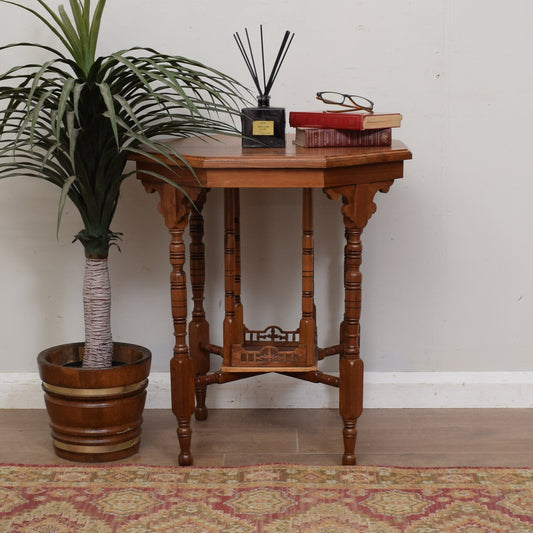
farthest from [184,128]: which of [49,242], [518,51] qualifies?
[518,51]

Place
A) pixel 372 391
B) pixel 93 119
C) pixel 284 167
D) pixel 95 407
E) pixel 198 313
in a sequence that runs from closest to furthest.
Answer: pixel 284 167 < pixel 93 119 < pixel 95 407 < pixel 198 313 < pixel 372 391

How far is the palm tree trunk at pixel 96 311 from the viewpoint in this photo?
8.44 ft

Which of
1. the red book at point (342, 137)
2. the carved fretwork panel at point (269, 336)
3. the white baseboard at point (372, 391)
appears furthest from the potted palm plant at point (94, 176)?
the white baseboard at point (372, 391)

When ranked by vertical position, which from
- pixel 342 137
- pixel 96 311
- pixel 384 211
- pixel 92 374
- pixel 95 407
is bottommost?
pixel 95 407

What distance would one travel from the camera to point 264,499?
2271mm

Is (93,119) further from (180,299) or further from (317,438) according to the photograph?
(317,438)

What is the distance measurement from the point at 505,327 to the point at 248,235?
1017mm

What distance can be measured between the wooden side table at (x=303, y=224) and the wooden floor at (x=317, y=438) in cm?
15

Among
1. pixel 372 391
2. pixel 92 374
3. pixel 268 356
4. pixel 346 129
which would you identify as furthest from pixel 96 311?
pixel 372 391

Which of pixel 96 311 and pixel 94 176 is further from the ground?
pixel 94 176

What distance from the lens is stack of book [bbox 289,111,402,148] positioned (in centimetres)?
241

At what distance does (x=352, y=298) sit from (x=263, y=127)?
0.58 meters

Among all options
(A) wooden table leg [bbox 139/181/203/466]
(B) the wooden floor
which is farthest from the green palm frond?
(B) the wooden floor

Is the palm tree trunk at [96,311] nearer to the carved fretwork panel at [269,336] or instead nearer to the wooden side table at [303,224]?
the wooden side table at [303,224]
